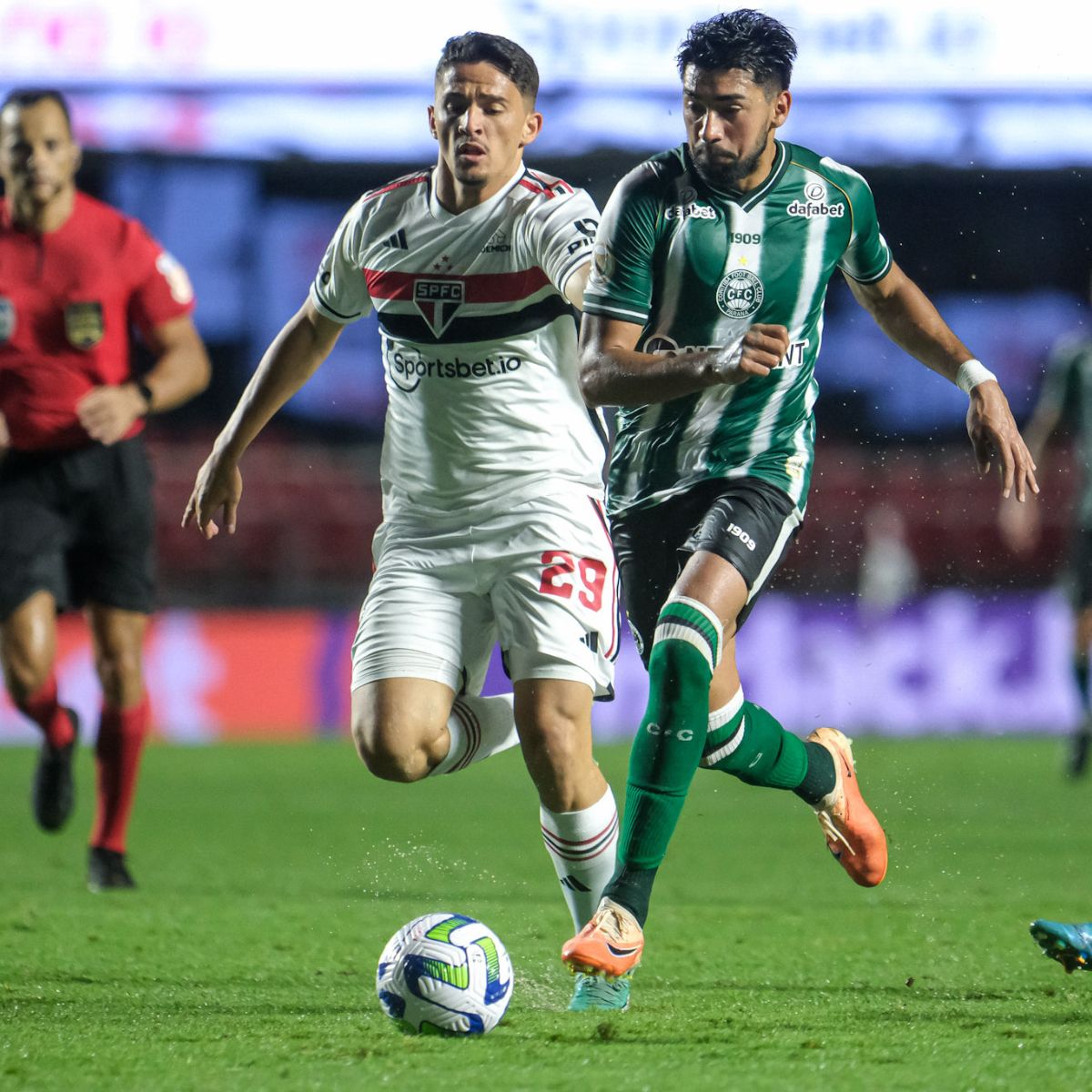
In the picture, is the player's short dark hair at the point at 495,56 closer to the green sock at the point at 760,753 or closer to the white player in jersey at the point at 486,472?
the white player in jersey at the point at 486,472

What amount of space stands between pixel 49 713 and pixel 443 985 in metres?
2.94

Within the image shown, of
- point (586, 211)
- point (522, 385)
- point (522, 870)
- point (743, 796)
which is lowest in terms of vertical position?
point (743, 796)

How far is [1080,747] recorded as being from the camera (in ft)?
30.1

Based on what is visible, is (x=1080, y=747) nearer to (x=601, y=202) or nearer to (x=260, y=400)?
(x=601, y=202)

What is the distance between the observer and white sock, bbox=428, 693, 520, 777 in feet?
13.8

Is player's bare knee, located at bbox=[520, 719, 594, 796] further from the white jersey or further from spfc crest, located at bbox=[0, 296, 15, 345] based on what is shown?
spfc crest, located at bbox=[0, 296, 15, 345]

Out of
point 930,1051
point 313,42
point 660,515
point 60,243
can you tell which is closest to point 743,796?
point 60,243

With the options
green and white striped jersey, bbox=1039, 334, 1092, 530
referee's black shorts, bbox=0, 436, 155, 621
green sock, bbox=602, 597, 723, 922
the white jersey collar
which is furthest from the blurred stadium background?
green sock, bbox=602, 597, 723, 922

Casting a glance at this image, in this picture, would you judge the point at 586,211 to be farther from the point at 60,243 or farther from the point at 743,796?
the point at 743,796

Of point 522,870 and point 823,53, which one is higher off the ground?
point 823,53

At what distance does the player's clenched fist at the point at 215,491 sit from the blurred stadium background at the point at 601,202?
5.99 meters

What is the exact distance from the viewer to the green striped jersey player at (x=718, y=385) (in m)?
3.81

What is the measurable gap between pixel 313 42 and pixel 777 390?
10698mm

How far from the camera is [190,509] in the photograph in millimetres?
4504
